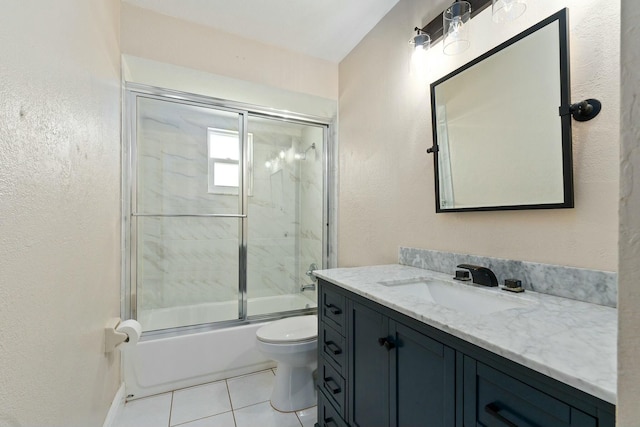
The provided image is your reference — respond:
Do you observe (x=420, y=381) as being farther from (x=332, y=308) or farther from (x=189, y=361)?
(x=189, y=361)

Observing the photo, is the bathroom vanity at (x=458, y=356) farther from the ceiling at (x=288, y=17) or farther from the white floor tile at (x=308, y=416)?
the ceiling at (x=288, y=17)

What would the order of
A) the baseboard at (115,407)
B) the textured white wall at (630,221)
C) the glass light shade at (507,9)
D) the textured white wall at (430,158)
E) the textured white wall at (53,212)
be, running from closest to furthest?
the textured white wall at (630,221) → the textured white wall at (53,212) → the textured white wall at (430,158) → the glass light shade at (507,9) → the baseboard at (115,407)

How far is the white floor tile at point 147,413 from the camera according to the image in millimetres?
1635

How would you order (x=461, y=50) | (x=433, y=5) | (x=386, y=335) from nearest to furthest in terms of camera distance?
(x=386, y=335)
(x=461, y=50)
(x=433, y=5)

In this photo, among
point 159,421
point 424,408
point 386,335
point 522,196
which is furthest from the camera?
point 159,421

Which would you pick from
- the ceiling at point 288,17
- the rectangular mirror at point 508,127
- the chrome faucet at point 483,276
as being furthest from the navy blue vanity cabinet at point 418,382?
the ceiling at point 288,17

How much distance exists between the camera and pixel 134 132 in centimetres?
208

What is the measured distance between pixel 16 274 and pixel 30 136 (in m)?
0.37

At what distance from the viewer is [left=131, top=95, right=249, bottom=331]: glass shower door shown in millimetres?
2477

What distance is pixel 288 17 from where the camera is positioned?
6.40 ft

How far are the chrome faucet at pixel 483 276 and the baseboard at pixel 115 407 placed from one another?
1.95 meters

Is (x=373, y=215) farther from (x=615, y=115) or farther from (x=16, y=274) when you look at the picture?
(x=16, y=274)

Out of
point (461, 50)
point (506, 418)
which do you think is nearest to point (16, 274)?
point (506, 418)

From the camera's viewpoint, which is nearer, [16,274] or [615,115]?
[16,274]
